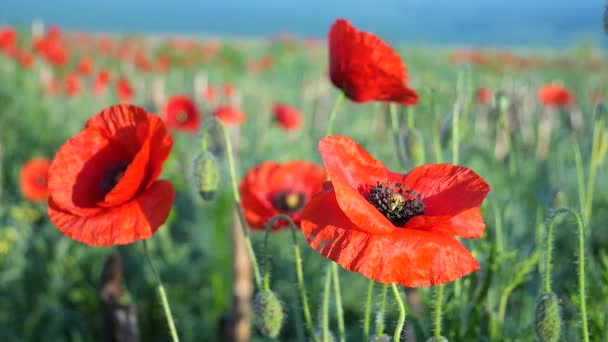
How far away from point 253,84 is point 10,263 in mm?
4834

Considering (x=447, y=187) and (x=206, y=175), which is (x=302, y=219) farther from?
(x=206, y=175)

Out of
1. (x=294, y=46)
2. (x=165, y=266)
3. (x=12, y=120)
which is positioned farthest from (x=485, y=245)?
(x=294, y=46)

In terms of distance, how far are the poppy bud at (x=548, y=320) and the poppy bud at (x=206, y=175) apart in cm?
59

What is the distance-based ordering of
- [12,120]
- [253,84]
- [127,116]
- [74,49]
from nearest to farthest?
[127,116] < [12,120] < [253,84] < [74,49]

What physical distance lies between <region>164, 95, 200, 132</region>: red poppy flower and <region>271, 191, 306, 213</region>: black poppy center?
1.74m

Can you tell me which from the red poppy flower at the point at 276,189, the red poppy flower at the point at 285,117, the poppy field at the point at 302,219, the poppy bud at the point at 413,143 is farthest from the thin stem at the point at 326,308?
the red poppy flower at the point at 285,117

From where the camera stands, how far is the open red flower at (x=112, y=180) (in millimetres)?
946

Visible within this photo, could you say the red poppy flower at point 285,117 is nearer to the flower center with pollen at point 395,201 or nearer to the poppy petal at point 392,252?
the flower center with pollen at point 395,201

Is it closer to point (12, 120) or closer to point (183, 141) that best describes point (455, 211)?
point (183, 141)

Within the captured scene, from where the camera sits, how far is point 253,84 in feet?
23.6

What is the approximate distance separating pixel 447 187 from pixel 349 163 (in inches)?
5.6

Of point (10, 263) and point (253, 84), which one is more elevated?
point (253, 84)

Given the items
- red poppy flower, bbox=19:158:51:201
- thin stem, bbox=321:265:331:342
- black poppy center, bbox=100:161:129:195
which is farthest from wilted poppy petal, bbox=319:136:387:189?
red poppy flower, bbox=19:158:51:201

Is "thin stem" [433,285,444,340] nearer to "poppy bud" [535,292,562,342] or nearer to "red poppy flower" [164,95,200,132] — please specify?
"poppy bud" [535,292,562,342]
